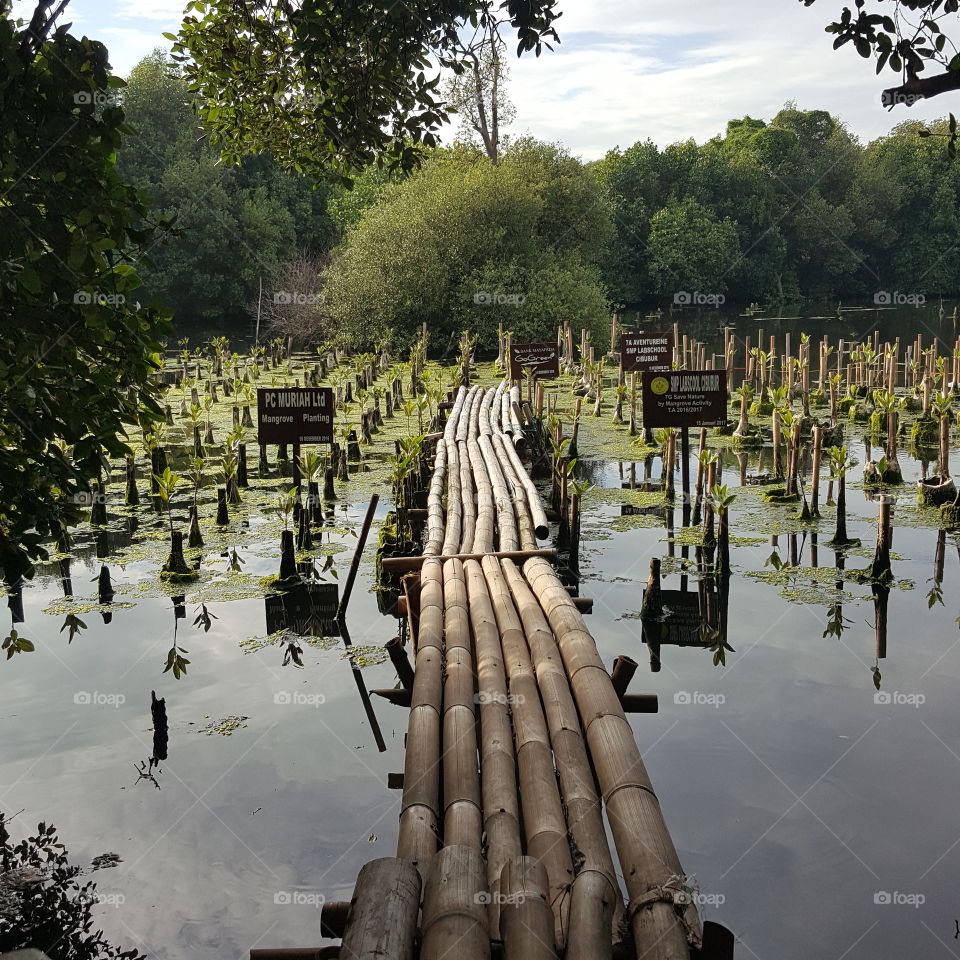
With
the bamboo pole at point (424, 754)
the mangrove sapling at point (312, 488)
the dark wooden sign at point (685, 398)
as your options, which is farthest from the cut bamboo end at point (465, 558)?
the dark wooden sign at point (685, 398)

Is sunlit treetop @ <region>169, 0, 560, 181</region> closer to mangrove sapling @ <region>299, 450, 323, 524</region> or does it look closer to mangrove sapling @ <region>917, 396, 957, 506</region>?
mangrove sapling @ <region>299, 450, 323, 524</region>

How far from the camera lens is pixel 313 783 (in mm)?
5801

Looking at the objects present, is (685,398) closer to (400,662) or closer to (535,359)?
(400,662)

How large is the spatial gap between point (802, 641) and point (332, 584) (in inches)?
158

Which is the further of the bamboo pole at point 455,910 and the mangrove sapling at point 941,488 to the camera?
the mangrove sapling at point 941,488

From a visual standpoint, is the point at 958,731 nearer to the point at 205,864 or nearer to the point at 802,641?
the point at 802,641

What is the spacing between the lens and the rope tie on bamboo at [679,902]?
11.6ft

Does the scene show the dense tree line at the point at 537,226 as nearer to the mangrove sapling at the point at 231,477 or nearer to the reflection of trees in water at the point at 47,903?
the mangrove sapling at the point at 231,477

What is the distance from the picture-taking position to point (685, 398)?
10.8 meters

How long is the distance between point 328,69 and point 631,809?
206 inches

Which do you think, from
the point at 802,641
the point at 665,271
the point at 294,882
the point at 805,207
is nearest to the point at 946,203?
the point at 805,207

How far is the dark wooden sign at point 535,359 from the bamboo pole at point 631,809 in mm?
10559

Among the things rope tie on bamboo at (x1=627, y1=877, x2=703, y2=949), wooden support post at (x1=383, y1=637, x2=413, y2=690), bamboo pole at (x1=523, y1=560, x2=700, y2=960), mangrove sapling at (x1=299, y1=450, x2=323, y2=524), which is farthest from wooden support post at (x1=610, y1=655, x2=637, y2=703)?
mangrove sapling at (x1=299, y1=450, x2=323, y2=524)

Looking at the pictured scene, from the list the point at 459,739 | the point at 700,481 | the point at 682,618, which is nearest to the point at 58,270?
the point at 459,739
